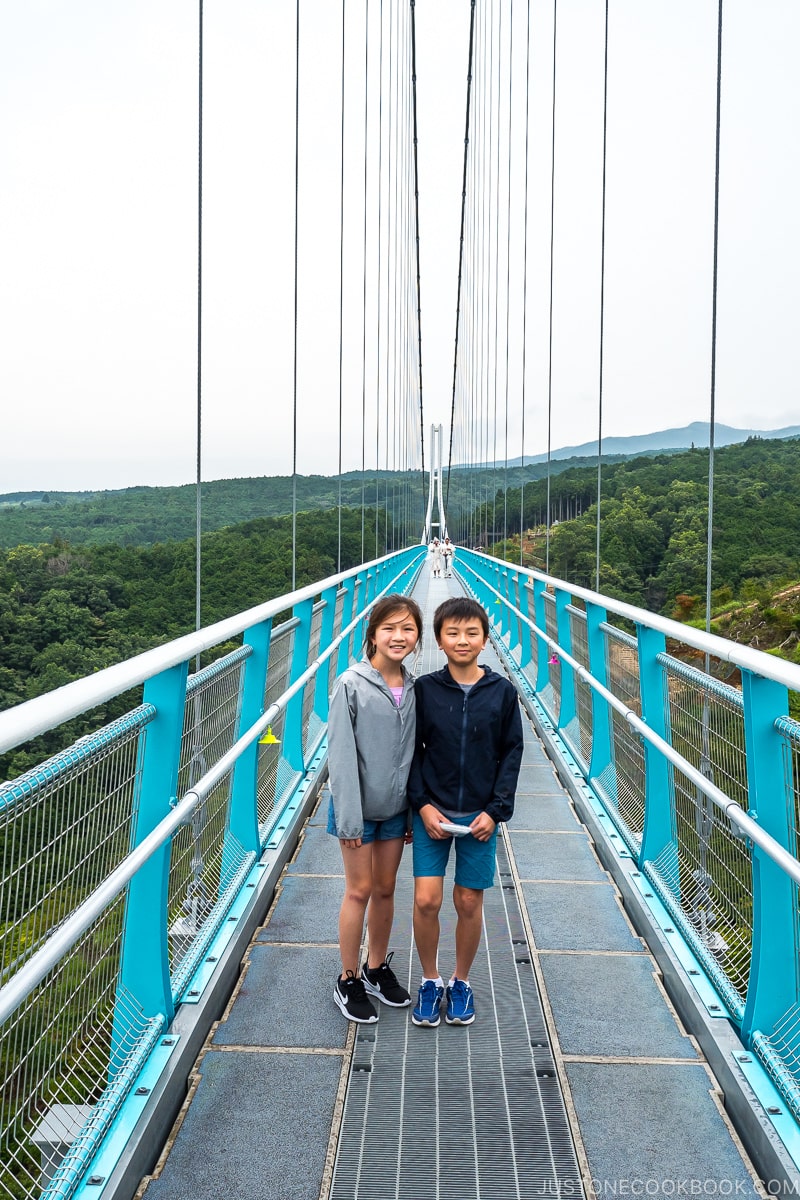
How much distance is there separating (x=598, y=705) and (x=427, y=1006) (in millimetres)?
2058

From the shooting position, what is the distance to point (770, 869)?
2.05 m

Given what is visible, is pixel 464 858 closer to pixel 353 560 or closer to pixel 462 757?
pixel 462 757

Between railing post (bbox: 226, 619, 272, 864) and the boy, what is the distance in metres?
0.78

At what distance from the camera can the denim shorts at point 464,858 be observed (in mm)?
2316

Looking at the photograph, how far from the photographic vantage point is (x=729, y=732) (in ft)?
7.70

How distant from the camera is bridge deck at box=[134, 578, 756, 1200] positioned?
5.85 feet

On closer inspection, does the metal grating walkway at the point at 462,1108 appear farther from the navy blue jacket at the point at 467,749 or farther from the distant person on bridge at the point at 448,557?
the distant person on bridge at the point at 448,557

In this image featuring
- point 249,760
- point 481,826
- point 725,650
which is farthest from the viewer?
point 249,760

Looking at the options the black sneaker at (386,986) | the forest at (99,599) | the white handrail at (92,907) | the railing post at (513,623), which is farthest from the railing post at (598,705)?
the railing post at (513,623)

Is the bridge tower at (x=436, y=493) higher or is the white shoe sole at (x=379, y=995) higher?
the bridge tower at (x=436, y=493)

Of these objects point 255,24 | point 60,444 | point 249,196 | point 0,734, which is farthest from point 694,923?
point 249,196

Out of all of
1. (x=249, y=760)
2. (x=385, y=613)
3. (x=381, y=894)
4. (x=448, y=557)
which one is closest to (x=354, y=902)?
(x=381, y=894)

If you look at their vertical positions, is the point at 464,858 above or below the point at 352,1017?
above

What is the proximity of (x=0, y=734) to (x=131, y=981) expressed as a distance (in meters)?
1.00
